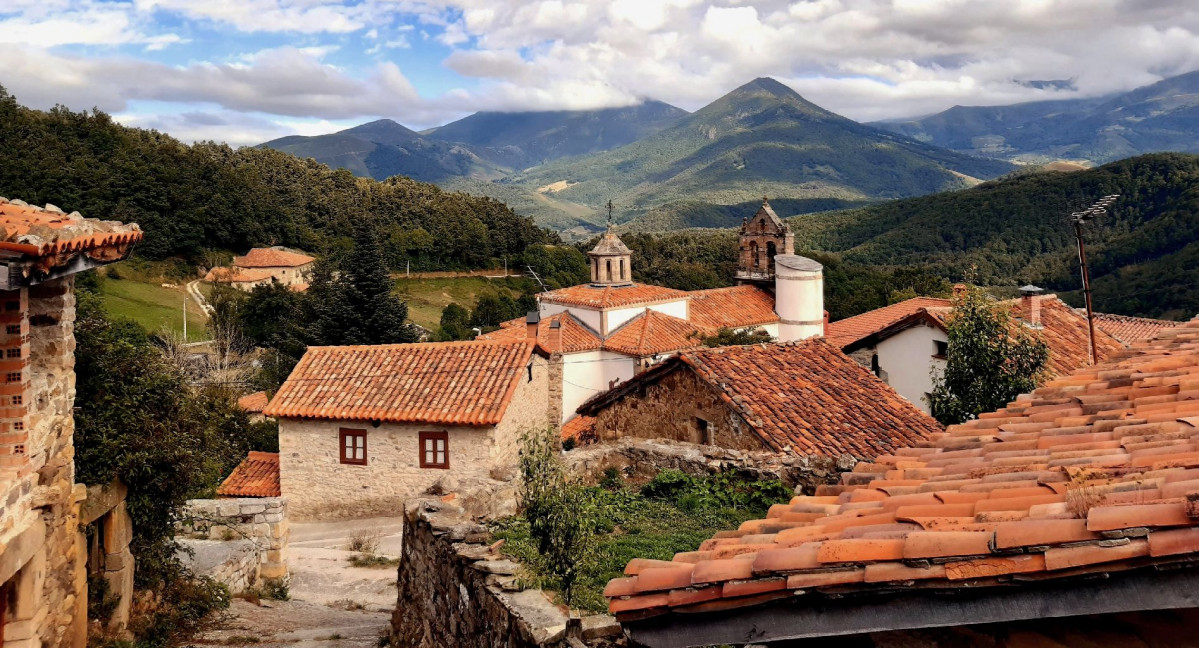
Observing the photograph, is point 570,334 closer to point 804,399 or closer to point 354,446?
point 354,446

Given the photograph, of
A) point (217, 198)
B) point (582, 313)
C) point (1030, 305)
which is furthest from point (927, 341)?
point (217, 198)

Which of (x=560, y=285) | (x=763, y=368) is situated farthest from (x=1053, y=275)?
(x=763, y=368)

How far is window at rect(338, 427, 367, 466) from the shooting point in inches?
682

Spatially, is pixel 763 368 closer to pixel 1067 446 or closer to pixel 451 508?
pixel 451 508

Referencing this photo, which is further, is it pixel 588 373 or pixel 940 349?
pixel 588 373

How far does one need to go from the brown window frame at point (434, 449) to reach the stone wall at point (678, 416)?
387 cm

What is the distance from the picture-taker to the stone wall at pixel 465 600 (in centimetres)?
518

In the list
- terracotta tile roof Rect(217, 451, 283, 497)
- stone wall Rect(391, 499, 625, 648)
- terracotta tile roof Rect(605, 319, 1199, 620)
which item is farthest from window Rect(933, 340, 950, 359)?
terracotta tile roof Rect(605, 319, 1199, 620)

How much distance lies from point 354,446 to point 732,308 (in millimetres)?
20932

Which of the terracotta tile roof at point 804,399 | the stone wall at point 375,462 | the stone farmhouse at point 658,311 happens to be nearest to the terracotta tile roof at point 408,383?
the stone wall at point 375,462

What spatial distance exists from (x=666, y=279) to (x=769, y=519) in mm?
65537

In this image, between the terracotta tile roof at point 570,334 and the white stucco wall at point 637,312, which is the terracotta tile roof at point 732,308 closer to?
the white stucco wall at point 637,312

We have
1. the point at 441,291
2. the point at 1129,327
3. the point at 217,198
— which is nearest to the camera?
the point at 1129,327

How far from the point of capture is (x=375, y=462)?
56.5ft
